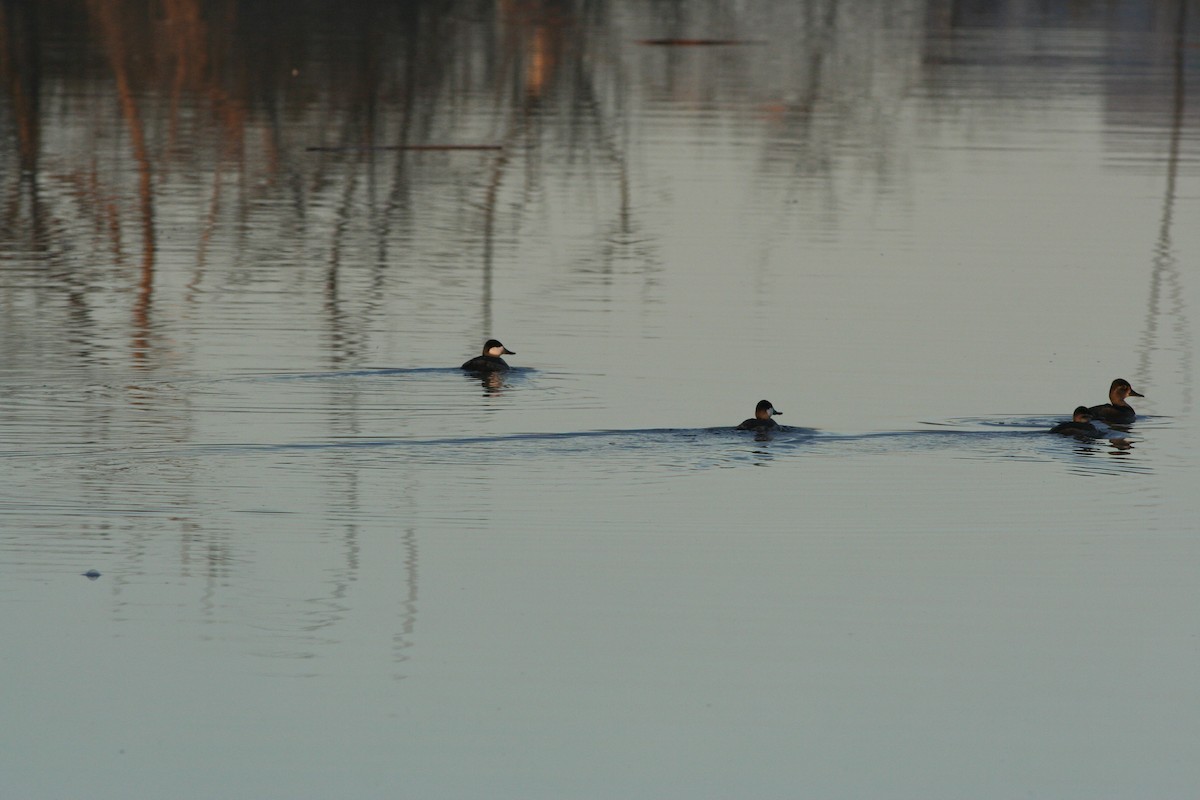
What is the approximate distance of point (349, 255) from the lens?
18562 millimetres

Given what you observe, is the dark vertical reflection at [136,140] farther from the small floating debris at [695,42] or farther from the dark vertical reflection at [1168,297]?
the small floating debris at [695,42]

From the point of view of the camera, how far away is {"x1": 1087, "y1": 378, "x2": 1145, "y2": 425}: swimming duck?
13.1 metres

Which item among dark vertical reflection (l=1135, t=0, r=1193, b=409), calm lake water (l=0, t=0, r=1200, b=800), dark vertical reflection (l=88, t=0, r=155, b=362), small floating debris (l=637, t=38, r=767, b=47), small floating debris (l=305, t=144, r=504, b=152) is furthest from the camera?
small floating debris (l=637, t=38, r=767, b=47)

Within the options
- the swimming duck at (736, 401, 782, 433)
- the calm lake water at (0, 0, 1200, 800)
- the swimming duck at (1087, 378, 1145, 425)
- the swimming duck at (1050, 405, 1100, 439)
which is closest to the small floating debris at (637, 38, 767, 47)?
the calm lake water at (0, 0, 1200, 800)

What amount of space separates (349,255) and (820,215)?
17.2 feet

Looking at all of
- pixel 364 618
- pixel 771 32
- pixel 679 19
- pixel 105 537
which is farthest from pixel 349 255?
pixel 679 19

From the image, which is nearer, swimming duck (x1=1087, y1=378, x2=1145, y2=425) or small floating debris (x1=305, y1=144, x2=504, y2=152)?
swimming duck (x1=1087, y1=378, x2=1145, y2=425)

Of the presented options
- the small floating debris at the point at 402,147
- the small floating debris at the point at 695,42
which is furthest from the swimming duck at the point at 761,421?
the small floating debris at the point at 695,42

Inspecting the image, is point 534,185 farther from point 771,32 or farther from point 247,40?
point 771,32

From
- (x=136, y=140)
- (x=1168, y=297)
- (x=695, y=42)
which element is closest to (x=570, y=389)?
(x=1168, y=297)

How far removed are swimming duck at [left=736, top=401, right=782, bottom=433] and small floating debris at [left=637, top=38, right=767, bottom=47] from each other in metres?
25.8

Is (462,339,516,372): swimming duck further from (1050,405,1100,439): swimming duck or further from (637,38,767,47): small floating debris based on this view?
(637,38,767,47): small floating debris

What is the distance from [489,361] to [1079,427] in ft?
12.6

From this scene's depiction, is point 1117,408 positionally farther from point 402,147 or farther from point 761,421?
point 402,147
